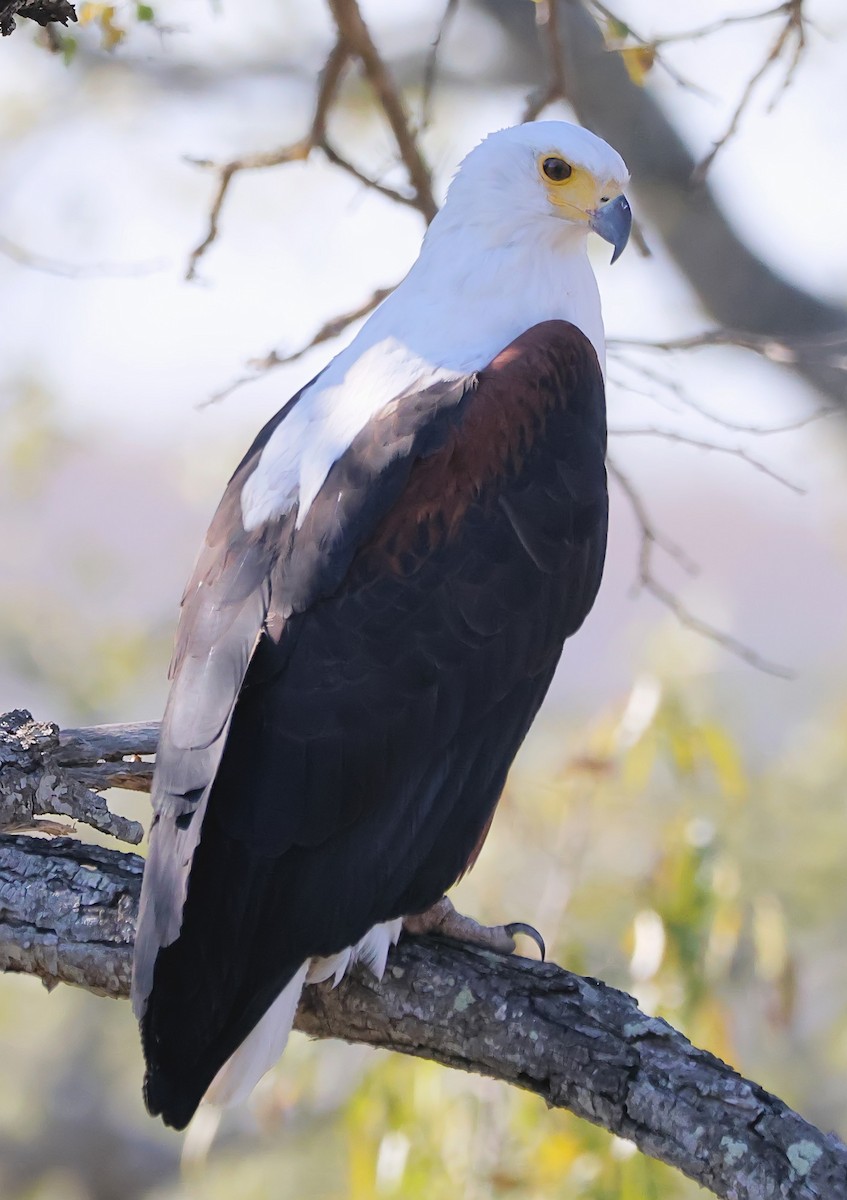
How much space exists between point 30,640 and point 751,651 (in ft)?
25.0

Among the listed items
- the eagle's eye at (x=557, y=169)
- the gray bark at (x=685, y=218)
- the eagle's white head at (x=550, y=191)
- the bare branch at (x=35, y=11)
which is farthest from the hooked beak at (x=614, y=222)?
the gray bark at (x=685, y=218)

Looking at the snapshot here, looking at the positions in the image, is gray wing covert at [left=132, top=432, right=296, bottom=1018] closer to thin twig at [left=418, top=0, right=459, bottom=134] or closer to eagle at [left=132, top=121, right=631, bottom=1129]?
eagle at [left=132, top=121, right=631, bottom=1129]

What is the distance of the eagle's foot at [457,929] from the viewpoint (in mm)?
3285

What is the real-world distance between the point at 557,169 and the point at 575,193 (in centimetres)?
8

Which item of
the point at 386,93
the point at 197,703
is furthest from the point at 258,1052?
the point at 386,93

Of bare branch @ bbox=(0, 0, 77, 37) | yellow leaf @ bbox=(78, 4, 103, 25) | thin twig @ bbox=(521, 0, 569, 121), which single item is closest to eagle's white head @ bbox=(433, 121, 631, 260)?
thin twig @ bbox=(521, 0, 569, 121)

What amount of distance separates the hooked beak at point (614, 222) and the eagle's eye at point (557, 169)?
12 cm

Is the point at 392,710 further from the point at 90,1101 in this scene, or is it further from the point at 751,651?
Result: the point at 90,1101

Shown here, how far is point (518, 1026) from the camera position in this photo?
2.88 metres

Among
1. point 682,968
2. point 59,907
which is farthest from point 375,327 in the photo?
point 682,968

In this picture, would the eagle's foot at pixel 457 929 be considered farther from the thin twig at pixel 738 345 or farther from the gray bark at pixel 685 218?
the gray bark at pixel 685 218

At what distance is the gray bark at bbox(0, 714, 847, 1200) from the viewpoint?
103 inches

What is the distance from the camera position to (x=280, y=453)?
3498 millimetres

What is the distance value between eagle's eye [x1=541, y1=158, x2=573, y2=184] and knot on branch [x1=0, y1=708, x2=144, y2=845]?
2006mm
